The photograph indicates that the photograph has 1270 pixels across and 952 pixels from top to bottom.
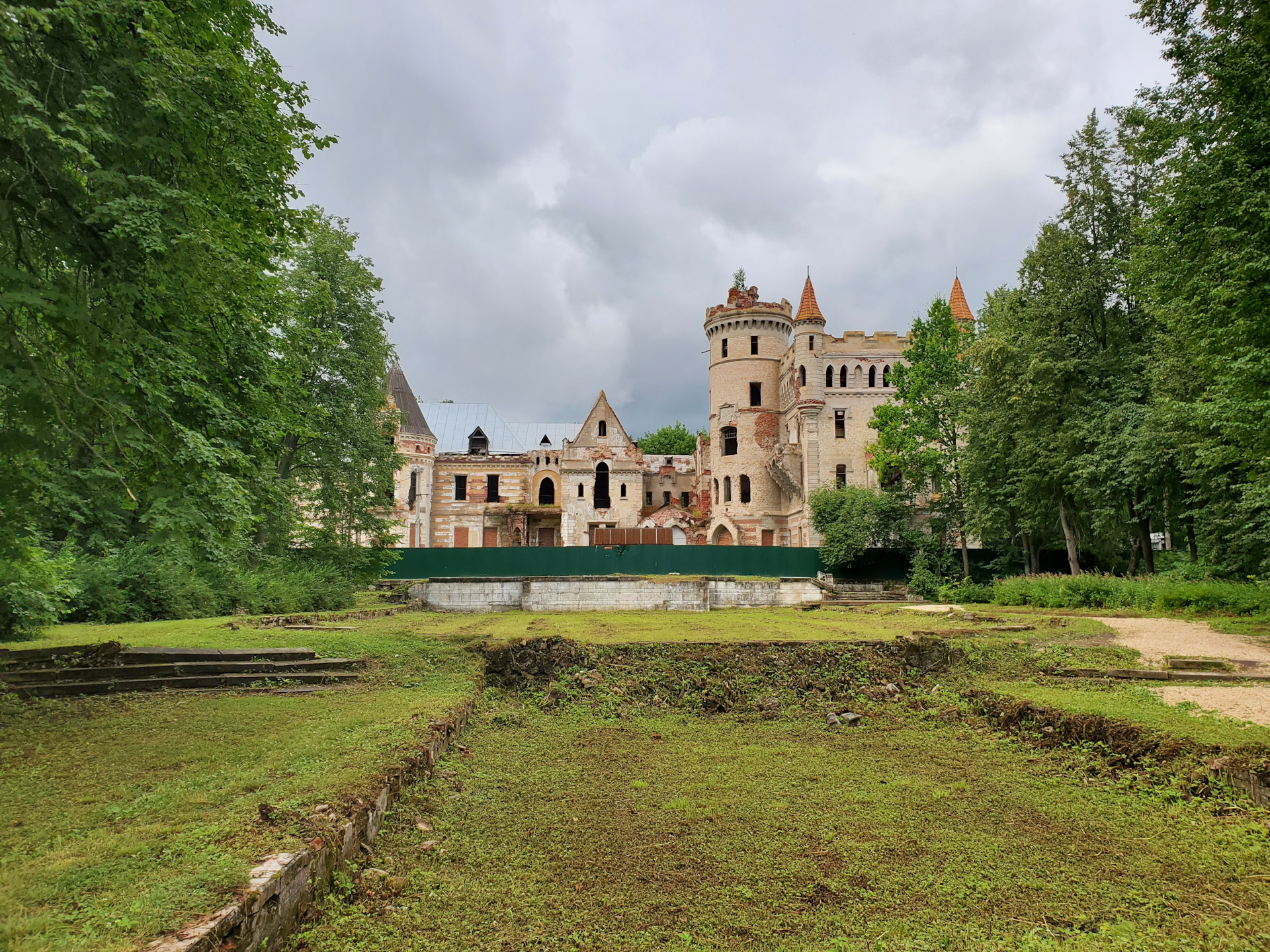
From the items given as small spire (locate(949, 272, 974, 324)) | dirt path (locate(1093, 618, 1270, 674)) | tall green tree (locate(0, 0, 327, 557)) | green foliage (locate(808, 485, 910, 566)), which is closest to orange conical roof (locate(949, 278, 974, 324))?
small spire (locate(949, 272, 974, 324))

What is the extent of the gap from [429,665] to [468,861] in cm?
716

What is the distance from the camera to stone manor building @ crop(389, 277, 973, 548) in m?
39.8

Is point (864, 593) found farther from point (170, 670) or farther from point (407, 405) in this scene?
point (407, 405)

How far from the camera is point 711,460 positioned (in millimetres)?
43469

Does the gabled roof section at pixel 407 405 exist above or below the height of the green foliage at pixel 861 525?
above

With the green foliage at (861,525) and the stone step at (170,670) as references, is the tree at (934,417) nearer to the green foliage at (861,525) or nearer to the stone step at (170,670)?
the green foliage at (861,525)

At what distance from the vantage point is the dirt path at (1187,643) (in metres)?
11.1

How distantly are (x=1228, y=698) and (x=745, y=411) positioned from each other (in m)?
34.4

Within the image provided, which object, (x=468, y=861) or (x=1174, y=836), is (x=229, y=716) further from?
(x=1174, y=836)

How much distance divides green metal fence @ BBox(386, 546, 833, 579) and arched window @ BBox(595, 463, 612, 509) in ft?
45.8

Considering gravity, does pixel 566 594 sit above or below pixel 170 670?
above

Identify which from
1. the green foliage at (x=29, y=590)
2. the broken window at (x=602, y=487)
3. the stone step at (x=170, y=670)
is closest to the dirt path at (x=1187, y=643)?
the stone step at (x=170, y=670)

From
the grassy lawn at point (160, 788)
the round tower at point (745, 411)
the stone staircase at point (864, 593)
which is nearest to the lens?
the grassy lawn at point (160, 788)

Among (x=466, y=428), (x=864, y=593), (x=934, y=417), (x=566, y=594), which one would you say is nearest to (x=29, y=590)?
(x=566, y=594)
